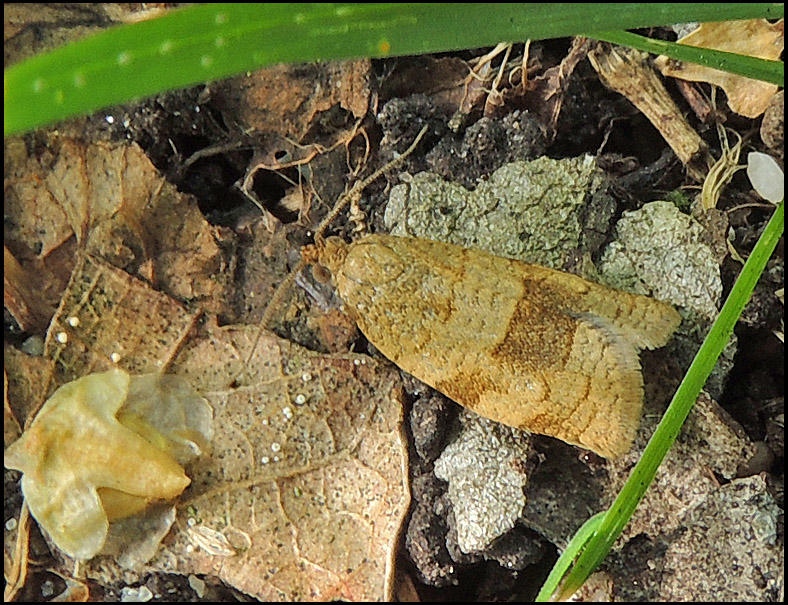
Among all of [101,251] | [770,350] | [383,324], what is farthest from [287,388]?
[770,350]

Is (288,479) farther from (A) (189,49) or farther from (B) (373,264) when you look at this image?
(A) (189,49)

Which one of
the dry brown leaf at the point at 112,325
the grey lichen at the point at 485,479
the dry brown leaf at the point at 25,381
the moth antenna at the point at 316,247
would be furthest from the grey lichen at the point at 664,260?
the dry brown leaf at the point at 25,381

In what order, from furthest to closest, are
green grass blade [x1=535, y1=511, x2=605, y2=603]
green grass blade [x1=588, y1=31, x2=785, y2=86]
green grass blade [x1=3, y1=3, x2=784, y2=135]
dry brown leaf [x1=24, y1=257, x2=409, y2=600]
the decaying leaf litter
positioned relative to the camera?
1. dry brown leaf [x1=24, y1=257, x2=409, y2=600]
2. the decaying leaf litter
3. green grass blade [x1=535, y1=511, x2=605, y2=603]
4. green grass blade [x1=588, y1=31, x2=785, y2=86]
5. green grass blade [x1=3, y1=3, x2=784, y2=135]

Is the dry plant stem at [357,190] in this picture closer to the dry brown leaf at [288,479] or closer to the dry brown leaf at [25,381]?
the dry brown leaf at [288,479]

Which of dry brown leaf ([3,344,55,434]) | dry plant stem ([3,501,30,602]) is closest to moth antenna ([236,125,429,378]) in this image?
dry brown leaf ([3,344,55,434])

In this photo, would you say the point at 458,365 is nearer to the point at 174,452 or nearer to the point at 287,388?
the point at 287,388

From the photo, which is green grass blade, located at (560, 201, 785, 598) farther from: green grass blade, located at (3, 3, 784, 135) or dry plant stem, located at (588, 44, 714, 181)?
green grass blade, located at (3, 3, 784, 135)
